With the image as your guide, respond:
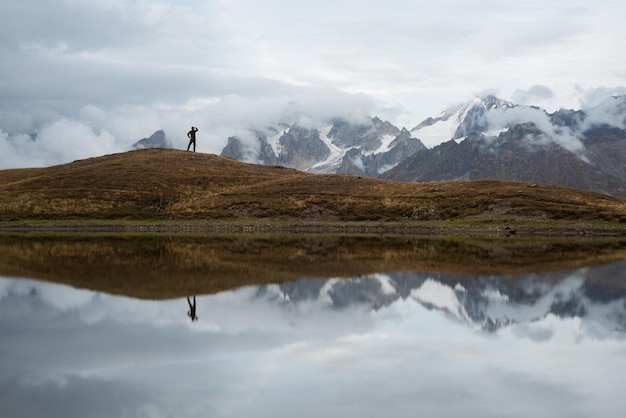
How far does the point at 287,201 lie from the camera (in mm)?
141000

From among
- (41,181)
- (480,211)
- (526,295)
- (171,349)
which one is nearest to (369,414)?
(171,349)

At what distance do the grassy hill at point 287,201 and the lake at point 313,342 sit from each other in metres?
75.3

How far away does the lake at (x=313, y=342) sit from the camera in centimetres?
1812

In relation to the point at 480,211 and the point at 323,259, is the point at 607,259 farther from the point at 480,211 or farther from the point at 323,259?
the point at 480,211

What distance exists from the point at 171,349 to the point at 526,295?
64.5 feet

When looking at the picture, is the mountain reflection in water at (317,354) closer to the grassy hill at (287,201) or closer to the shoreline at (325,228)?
the shoreline at (325,228)

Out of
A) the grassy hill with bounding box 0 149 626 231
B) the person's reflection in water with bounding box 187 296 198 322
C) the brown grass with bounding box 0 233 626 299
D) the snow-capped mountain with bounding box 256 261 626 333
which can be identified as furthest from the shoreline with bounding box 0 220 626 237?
the person's reflection in water with bounding box 187 296 198 322

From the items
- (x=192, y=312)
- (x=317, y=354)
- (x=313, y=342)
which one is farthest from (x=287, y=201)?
(x=317, y=354)

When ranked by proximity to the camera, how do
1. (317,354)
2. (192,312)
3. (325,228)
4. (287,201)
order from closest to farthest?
1. (317,354)
2. (192,312)
3. (325,228)
4. (287,201)

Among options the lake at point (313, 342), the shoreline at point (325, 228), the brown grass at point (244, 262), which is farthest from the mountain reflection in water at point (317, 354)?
the shoreline at point (325, 228)

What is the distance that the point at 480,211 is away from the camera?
125m

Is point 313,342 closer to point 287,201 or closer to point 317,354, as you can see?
point 317,354

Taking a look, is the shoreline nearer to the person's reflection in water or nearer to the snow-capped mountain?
the snow-capped mountain

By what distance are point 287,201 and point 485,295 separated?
10588 centimetres
